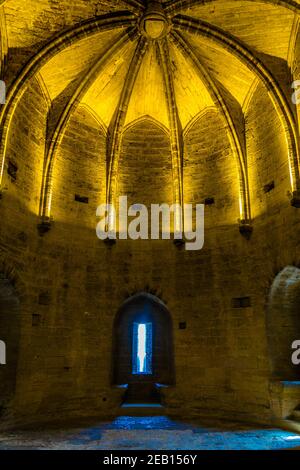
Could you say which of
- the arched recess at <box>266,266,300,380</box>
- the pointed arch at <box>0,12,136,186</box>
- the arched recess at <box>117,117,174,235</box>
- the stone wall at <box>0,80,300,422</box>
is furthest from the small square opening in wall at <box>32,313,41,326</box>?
the arched recess at <box>266,266,300,380</box>

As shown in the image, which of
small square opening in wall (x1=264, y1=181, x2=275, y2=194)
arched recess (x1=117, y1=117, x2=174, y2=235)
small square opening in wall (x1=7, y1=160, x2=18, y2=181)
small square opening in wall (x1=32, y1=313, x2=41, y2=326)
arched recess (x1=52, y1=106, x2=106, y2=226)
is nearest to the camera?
small square opening in wall (x1=7, y1=160, x2=18, y2=181)

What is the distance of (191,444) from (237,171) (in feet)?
26.9

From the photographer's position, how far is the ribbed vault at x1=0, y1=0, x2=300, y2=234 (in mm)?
10797

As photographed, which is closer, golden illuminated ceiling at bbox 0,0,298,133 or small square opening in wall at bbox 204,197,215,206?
golden illuminated ceiling at bbox 0,0,298,133

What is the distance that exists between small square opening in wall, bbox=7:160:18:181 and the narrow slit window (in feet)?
20.3

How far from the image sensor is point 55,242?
12.3 metres

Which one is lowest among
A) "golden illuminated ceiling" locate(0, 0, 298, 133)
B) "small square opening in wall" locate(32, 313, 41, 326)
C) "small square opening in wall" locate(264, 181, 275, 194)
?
"small square opening in wall" locate(32, 313, 41, 326)

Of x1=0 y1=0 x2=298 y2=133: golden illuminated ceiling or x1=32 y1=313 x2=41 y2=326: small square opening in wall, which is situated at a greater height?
x1=0 y1=0 x2=298 y2=133: golden illuminated ceiling

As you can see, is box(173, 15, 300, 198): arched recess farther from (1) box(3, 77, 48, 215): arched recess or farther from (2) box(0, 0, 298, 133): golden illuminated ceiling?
(1) box(3, 77, 48, 215): arched recess

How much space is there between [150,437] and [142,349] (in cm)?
459

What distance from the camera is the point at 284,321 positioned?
11.2 m

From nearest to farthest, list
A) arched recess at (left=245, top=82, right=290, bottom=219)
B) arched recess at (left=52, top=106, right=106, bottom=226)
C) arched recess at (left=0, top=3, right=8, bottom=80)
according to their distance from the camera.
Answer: arched recess at (left=0, top=3, right=8, bottom=80)
arched recess at (left=245, top=82, right=290, bottom=219)
arched recess at (left=52, top=106, right=106, bottom=226)

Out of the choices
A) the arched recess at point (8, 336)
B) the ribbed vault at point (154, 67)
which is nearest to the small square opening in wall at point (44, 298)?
the arched recess at point (8, 336)
